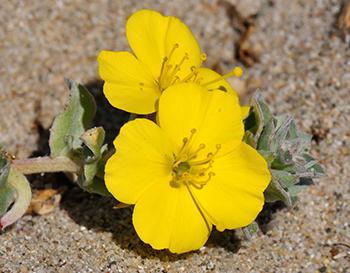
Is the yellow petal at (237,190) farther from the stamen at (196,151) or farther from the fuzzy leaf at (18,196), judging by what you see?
the fuzzy leaf at (18,196)

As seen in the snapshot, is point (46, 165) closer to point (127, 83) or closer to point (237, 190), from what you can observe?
point (127, 83)

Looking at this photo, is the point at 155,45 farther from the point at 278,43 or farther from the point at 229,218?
the point at 278,43

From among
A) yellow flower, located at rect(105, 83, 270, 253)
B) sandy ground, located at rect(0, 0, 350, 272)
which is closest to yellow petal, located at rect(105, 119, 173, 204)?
yellow flower, located at rect(105, 83, 270, 253)

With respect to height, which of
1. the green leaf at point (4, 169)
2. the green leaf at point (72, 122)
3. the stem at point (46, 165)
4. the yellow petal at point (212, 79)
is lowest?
the stem at point (46, 165)

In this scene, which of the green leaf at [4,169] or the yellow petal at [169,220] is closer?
the yellow petal at [169,220]

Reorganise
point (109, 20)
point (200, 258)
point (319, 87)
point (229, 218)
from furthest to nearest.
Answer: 1. point (109, 20)
2. point (319, 87)
3. point (200, 258)
4. point (229, 218)

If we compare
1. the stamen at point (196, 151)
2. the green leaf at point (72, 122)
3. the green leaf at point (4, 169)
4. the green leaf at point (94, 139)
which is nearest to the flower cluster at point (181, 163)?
the stamen at point (196, 151)

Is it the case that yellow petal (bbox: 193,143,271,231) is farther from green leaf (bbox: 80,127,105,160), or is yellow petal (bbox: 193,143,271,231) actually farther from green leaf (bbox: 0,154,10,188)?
green leaf (bbox: 0,154,10,188)

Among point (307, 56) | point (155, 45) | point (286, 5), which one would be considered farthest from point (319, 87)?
point (155, 45)
